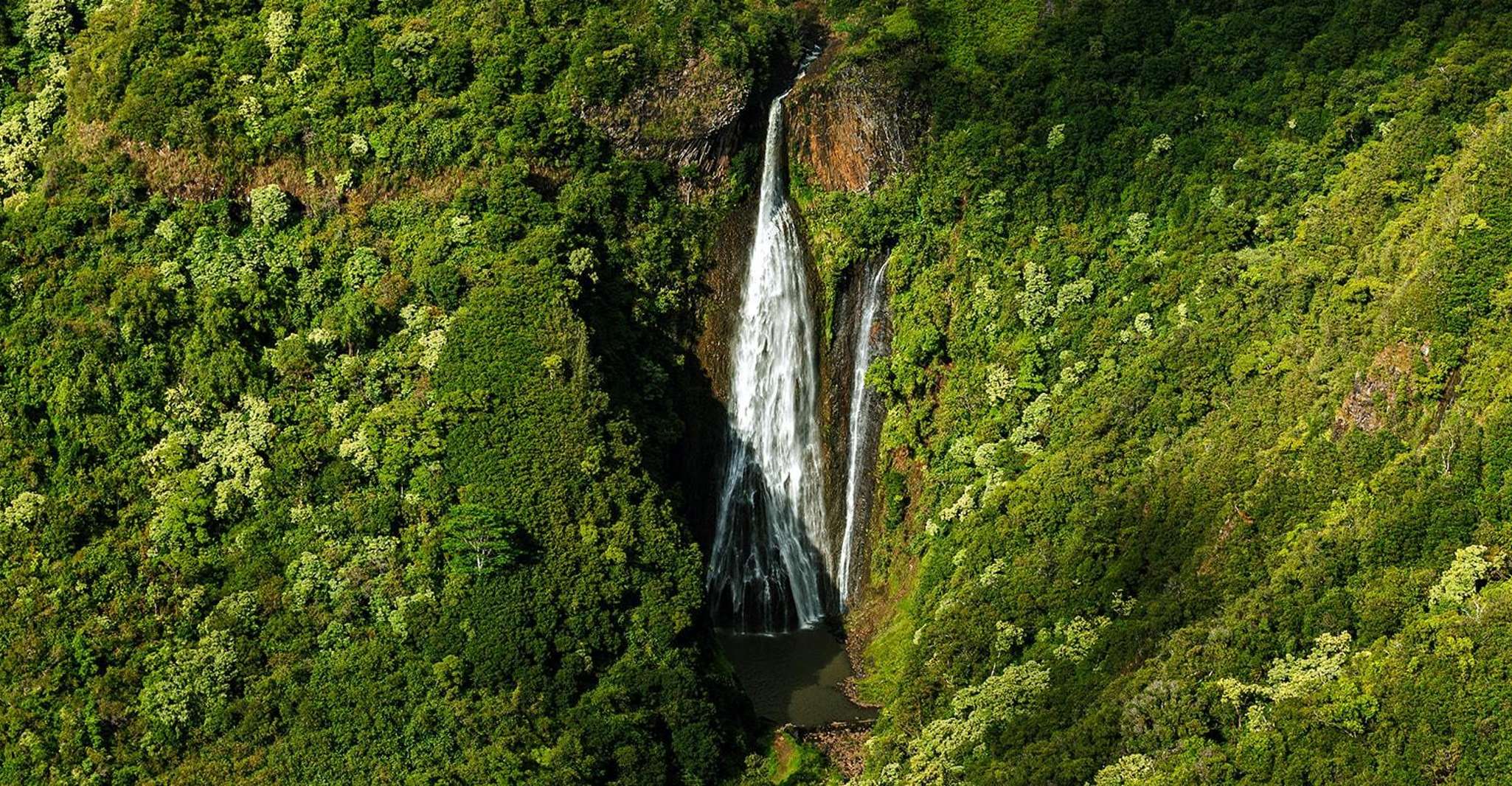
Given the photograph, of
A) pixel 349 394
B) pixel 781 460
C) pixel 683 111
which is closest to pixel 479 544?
pixel 349 394

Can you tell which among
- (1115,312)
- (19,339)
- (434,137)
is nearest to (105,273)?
(19,339)

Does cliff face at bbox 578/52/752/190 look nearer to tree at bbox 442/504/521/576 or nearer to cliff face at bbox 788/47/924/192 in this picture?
cliff face at bbox 788/47/924/192

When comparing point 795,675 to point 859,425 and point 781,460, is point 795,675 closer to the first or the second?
point 781,460

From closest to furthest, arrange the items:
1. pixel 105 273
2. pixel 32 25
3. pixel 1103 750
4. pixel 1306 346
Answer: pixel 1103 750 < pixel 1306 346 < pixel 105 273 < pixel 32 25

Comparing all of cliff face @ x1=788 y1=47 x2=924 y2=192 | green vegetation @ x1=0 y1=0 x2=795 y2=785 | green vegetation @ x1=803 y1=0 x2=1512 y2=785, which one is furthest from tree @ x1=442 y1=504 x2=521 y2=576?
cliff face @ x1=788 y1=47 x2=924 y2=192

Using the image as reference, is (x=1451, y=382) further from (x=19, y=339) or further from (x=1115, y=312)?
(x=19, y=339)

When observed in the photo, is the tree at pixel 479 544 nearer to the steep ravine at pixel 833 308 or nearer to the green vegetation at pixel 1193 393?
the steep ravine at pixel 833 308
